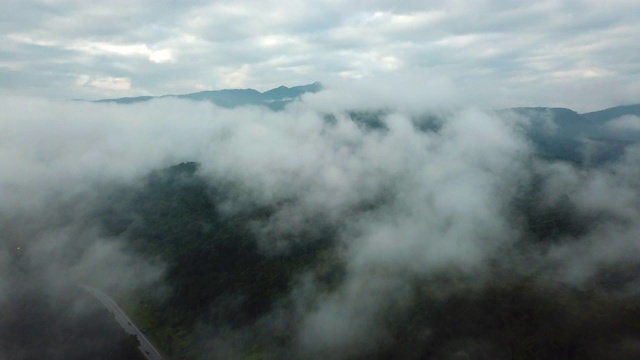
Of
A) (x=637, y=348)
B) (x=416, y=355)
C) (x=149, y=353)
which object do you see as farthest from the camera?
(x=149, y=353)

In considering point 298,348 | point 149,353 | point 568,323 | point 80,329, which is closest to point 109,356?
point 149,353

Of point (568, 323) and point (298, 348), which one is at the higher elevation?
point (568, 323)

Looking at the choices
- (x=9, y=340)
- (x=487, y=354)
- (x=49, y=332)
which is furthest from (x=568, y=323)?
(x=9, y=340)

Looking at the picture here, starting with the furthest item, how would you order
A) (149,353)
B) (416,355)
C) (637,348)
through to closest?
(149,353), (416,355), (637,348)

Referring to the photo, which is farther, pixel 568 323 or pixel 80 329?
pixel 80 329

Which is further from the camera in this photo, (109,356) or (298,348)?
(298,348)

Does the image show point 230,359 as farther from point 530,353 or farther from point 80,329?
point 530,353

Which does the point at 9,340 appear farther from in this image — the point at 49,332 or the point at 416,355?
the point at 416,355

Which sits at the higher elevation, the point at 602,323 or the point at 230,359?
the point at 602,323
